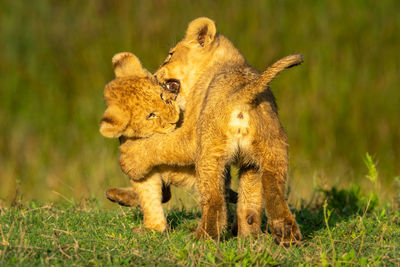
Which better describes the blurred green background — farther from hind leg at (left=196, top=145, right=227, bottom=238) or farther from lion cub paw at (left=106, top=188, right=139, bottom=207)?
hind leg at (left=196, top=145, right=227, bottom=238)

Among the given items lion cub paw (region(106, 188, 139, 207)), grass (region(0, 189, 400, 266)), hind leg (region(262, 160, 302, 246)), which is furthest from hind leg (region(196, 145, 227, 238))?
lion cub paw (region(106, 188, 139, 207))

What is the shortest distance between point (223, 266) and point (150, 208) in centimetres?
169

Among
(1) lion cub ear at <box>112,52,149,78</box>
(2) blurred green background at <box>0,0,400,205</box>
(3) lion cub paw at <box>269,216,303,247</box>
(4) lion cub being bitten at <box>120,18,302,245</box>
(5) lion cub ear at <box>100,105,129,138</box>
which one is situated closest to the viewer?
(3) lion cub paw at <box>269,216,303,247</box>

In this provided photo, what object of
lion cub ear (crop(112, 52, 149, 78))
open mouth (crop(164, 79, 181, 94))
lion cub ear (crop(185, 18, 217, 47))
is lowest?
open mouth (crop(164, 79, 181, 94))

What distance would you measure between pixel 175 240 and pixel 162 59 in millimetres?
4969

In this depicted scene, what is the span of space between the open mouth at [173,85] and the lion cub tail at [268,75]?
56.0 inches

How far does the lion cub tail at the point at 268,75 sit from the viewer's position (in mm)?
4363

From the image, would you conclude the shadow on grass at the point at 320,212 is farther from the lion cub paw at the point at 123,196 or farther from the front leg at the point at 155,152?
the front leg at the point at 155,152

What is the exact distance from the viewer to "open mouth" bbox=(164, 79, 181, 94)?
233 inches

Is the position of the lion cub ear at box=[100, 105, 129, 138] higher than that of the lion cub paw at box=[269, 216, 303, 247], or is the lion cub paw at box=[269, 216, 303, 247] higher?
the lion cub ear at box=[100, 105, 129, 138]

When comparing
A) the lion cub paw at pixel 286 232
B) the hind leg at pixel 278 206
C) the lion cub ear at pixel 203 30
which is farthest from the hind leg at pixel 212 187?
the lion cub ear at pixel 203 30

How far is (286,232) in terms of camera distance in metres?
4.35

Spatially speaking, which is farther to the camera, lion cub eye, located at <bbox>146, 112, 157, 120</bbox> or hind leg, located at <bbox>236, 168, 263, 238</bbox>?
lion cub eye, located at <bbox>146, 112, 157, 120</bbox>

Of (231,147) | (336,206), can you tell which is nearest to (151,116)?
(231,147)
